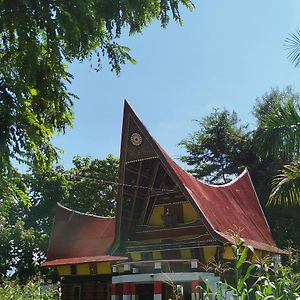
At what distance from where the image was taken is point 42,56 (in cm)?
679

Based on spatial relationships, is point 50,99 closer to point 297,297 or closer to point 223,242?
point 297,297

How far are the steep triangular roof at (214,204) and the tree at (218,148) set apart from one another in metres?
7.11

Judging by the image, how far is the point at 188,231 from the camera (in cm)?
1488

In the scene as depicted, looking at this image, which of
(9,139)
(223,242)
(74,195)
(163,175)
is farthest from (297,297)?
(74,195)

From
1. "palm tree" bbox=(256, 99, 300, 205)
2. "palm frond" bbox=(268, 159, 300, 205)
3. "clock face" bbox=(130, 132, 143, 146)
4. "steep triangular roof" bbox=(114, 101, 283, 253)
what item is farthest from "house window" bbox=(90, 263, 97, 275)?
"palm tree" bbox=(256, 99, 300, 205)

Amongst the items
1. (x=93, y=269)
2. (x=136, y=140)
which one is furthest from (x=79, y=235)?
(x=136, y=140)

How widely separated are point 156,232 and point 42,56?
388 inches

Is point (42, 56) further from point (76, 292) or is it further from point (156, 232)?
point (76, 292)

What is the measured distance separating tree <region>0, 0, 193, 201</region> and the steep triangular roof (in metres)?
6.72

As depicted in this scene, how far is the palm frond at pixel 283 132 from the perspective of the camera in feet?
32.3

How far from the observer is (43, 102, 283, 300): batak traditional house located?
45.7 feet

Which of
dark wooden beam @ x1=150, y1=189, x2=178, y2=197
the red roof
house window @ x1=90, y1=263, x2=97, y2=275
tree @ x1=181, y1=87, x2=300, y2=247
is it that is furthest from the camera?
tree @ x1=181, y1=87, x2=300, y2=247

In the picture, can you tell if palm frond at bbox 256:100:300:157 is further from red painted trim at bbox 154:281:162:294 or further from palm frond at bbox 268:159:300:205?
red painted trim at bbox 154:281:162:294

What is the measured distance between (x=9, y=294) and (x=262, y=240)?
32.7 feet
